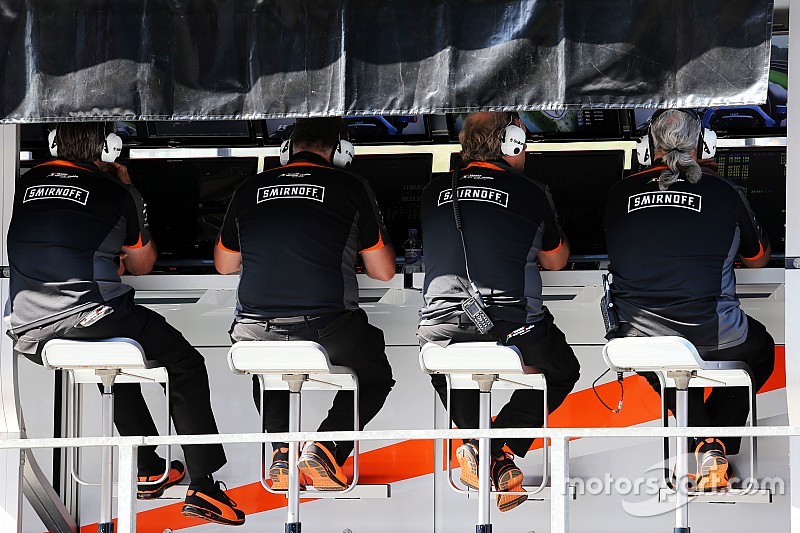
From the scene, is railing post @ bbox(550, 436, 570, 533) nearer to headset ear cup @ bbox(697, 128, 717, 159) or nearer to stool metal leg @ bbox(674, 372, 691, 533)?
stool metal leg @ bbox(674, 372, 691, 533)

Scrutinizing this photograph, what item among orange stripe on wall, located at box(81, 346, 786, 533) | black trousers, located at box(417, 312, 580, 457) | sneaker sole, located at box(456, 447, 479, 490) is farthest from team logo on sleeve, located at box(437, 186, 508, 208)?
orange stripe on wall, located at box(81, 346, 786, 533)

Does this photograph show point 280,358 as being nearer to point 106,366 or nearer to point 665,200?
point 106,366

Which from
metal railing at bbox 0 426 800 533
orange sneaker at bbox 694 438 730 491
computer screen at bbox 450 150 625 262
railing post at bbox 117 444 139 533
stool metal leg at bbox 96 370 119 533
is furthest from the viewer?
computer screen at bbox 450 150 625 262

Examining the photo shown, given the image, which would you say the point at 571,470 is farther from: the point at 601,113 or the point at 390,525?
the point at 601,113

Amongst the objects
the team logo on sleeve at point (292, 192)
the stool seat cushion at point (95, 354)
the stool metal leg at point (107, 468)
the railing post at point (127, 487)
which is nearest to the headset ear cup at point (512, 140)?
the team logo on sleeve at point (292, 192)

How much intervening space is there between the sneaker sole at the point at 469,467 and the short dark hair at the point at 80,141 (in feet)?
5.53

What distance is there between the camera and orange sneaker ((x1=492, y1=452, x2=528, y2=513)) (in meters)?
4.10

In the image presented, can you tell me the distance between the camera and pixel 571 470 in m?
4.65

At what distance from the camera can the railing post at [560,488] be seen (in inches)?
117

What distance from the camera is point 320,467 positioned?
4.09m

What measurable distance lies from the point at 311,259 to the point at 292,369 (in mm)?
419

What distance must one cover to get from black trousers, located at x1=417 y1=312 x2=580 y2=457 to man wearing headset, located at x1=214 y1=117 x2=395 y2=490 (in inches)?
10.3

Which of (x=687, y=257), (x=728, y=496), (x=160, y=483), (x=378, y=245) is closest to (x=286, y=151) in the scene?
(x=378, y=245)

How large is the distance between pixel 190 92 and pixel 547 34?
1092mm
